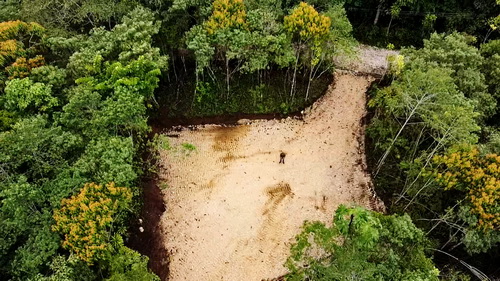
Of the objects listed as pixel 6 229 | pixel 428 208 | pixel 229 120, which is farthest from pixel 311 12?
pixel 6 229

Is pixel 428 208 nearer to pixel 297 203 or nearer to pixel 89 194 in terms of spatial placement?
pixel 297 203

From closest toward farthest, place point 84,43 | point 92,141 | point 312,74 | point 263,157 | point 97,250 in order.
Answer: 1. point 97,250
2. point 92,141
3. point 84,43
4. point 263,157
5. point 312,74

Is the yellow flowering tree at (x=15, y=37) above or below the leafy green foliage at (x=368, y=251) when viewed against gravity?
above

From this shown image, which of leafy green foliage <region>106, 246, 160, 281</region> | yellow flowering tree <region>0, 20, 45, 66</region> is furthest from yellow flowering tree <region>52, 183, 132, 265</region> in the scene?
yellow flowering tree <region>0, 20, 45, 66</region>

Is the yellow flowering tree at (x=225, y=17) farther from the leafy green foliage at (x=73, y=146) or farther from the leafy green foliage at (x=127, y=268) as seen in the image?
the leafy green foliage at (x=127, y=268)

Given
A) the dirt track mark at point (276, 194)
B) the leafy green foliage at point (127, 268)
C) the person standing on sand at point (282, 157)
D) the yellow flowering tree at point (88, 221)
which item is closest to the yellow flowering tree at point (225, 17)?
the person standing on sand at point (282, 157)

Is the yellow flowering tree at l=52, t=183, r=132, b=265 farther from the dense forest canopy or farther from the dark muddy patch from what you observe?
the dark muddy patch

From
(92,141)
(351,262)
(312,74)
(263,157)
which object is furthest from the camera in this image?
(312,74)

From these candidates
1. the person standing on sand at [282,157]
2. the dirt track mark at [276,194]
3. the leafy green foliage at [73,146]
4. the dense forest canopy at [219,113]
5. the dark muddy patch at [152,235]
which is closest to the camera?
the leafy green foliage at [73,146]
